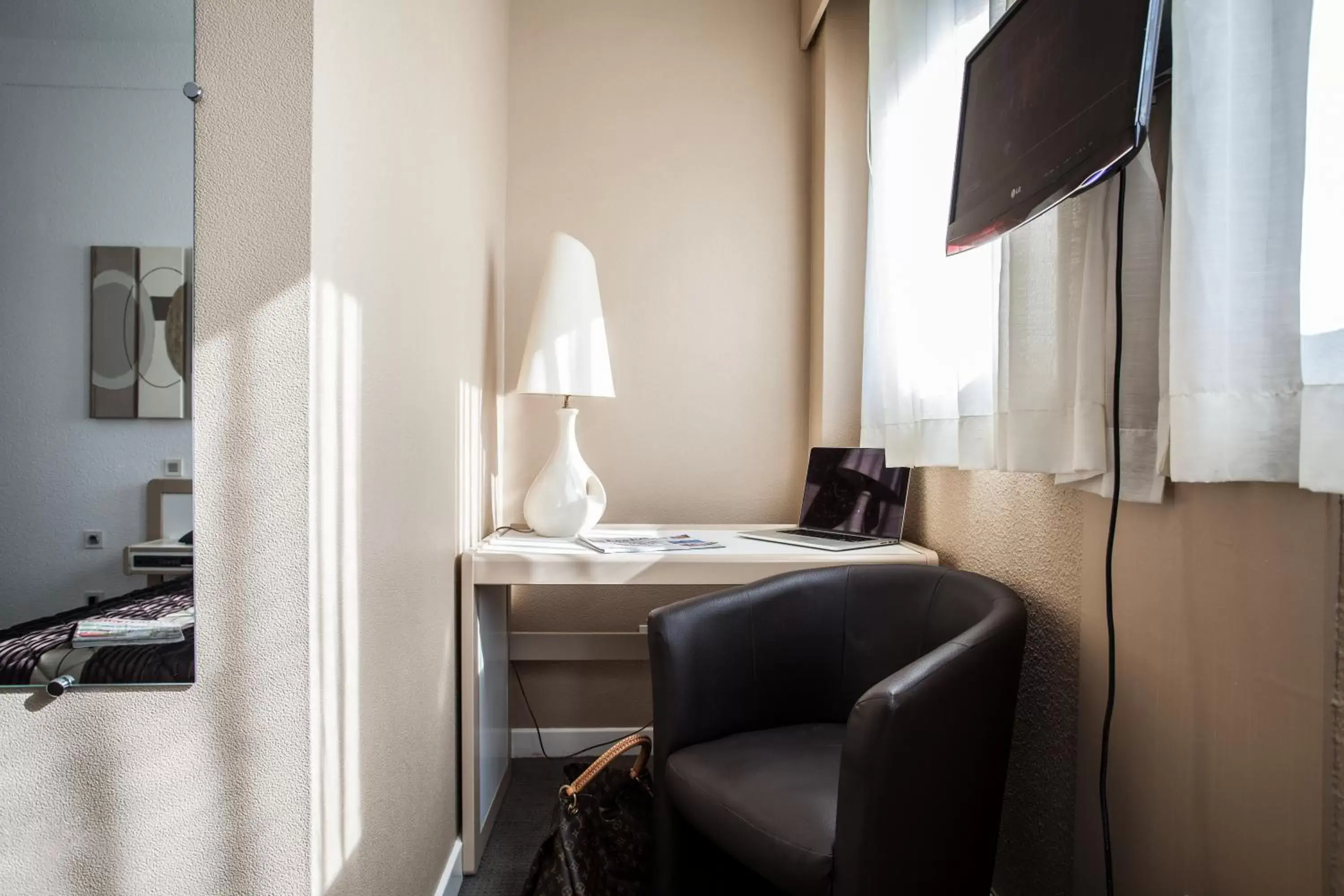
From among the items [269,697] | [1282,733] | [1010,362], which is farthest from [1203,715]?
[269,697]

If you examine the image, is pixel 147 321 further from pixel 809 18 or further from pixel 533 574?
pixel 809 18

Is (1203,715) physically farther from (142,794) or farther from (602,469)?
(602,469)

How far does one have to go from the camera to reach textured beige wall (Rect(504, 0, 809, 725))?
2260mm

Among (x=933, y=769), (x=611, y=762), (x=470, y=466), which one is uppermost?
(x=470, y=466)

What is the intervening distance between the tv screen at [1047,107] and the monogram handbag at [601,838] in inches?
50.1

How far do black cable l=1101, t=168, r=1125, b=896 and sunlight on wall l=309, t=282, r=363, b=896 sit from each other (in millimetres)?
1086

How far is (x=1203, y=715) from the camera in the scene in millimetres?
895

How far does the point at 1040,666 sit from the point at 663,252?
1.62 m

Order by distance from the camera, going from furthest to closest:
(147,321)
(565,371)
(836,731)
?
(565,371), (836,731), (147,321)

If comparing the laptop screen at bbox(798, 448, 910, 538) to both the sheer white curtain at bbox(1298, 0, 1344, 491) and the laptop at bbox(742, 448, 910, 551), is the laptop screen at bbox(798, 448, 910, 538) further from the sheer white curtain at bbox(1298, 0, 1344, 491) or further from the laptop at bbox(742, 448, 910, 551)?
the sheer white curtain at bbox(1298, 0, 1344, 491)

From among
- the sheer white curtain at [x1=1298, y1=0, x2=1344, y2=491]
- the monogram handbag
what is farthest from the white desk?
the sheer white curtain at [x1=1298, y1=0, x2=1344, y2=491]

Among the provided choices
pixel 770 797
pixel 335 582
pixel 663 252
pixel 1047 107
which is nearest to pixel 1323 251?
pixel 1047 107

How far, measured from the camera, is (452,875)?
152cm

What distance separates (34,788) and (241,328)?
68cm
